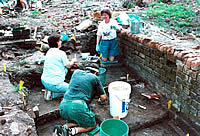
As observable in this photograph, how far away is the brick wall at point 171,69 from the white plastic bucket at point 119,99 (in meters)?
0.96

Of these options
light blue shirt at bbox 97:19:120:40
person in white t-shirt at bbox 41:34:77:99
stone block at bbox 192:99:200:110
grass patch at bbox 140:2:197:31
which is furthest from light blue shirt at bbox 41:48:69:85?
grass patch at bbox 140:2:197:31

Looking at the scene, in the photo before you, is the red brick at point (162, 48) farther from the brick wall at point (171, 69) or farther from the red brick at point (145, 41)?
the red brick at point (145, 41)

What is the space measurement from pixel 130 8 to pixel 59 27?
15.5 feet

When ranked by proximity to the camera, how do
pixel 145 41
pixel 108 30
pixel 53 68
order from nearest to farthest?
pixel 53 68, pixel 145 41, pixel 108 30

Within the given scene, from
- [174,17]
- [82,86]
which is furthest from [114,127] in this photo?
[174,17]

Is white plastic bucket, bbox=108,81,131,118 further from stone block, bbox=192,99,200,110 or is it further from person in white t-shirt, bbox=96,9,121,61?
person in white t-shirt, bbox=96,9,121,61

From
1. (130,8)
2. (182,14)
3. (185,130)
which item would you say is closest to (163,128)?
(185,130)

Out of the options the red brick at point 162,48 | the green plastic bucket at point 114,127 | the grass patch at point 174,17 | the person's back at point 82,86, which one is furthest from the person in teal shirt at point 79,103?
the grass patch at point 174,17

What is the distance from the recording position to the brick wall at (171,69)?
313cm

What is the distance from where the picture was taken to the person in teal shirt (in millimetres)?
2947

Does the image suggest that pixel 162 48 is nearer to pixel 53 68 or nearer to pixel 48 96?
pixel 53 68

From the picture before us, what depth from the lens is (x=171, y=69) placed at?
378 centimetres

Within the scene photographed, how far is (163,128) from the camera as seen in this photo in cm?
360

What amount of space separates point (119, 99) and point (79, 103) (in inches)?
33.9
